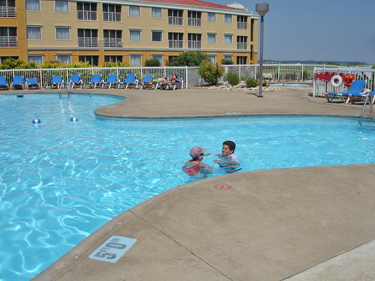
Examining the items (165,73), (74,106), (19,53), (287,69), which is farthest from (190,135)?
(19,53)

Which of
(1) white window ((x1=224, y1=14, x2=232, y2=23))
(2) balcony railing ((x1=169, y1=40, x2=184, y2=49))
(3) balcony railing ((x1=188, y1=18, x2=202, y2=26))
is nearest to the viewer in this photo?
(2) balcony railing ((x1=169, y1=40, x2=184, y2=49))

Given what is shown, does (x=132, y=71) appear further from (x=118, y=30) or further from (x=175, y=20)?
(x=175, y=20)

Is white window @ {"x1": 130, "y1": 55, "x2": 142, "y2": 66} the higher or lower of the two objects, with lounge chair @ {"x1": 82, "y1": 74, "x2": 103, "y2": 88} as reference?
higher

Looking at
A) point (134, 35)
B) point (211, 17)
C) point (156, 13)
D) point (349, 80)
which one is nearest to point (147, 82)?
point (349, 80)

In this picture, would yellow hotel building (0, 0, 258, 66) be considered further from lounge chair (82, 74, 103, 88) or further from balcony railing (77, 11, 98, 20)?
lounge chair (82, 74, 103, 88)

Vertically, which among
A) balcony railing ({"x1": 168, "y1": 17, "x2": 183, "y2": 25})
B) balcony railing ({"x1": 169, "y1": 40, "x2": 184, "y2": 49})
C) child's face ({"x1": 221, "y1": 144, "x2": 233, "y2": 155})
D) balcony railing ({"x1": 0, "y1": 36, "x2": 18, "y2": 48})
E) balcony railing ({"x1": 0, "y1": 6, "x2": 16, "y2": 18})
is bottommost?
child's face ({"x1": 221, "y1": 144, "x2": 233, "y2": 155})

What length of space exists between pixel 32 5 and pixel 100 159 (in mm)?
37144

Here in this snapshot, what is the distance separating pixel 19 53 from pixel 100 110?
102ft

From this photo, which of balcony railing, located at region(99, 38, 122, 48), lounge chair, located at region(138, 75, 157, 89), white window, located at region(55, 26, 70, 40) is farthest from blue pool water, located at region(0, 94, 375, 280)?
balcony railing, located at region(99, 38, 122, 48)

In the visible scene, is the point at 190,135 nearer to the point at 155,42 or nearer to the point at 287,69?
the point at 287,69

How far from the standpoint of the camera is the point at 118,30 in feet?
140

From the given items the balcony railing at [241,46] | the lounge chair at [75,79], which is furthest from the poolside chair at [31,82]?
the balcony railing at [241,46]

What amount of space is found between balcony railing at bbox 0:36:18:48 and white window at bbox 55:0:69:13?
558 cm

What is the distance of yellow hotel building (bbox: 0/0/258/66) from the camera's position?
38.3 metres
